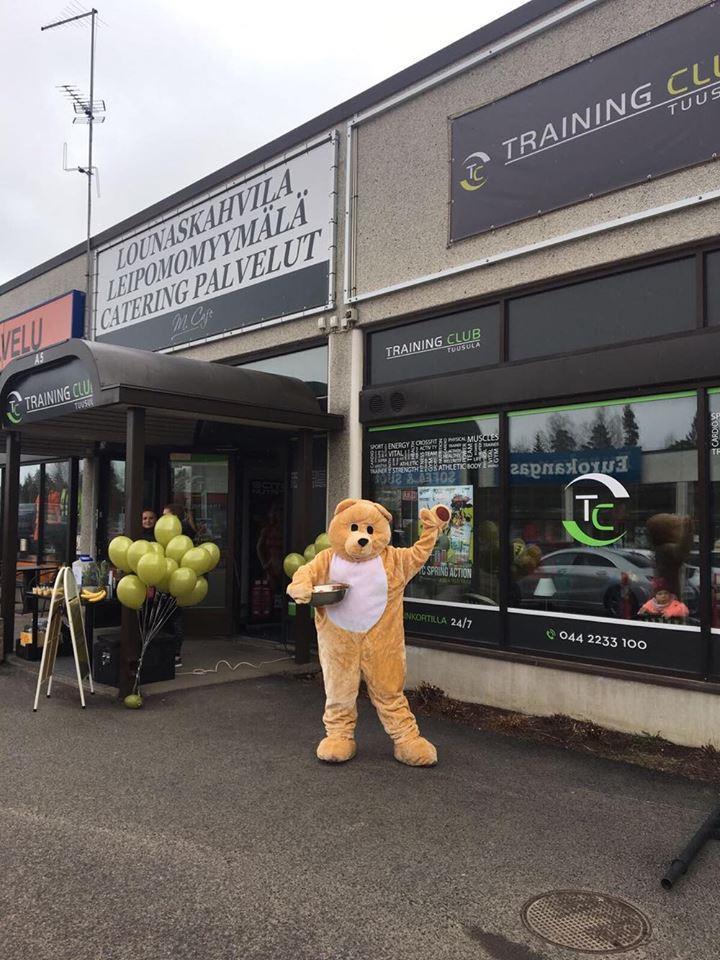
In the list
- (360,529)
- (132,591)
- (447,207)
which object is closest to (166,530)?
(132,591)

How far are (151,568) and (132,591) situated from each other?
0.31m

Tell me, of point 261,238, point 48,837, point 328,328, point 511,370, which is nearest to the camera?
point 48,837

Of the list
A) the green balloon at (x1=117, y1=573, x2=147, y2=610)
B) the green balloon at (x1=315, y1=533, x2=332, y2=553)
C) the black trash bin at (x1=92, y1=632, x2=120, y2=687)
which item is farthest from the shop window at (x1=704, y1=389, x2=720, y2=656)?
the black trash bin at (x1=92, y1=632, x2=120, y2=687)

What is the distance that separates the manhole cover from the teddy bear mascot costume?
5.73ft

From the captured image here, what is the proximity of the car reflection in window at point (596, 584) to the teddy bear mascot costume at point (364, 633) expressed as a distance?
1.61 meters

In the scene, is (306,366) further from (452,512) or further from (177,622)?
(177,622)

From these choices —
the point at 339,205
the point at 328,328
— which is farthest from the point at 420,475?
the point at 339,205

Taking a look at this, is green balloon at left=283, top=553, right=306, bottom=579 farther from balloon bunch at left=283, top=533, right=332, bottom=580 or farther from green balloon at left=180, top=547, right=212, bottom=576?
green balloon at left=180, top=547, right=212, bottom=576

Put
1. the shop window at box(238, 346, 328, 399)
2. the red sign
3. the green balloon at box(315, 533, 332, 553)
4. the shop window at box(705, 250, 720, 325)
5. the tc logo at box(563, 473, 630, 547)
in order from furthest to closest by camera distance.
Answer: the red sign, the shop window at box(238, 346, 328, 399), the green balloon at box(315, 533, 332, 553), the tc logo at box(563, 473, 630, 547), the shop window at box(705, 250, 720, 325)

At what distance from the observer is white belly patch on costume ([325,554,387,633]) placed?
16.5 ft

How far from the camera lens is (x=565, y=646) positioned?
609cm

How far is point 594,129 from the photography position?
20.1 ft

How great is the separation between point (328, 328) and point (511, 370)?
2.51 m

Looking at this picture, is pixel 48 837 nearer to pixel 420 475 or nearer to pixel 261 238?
pixel 420 475
